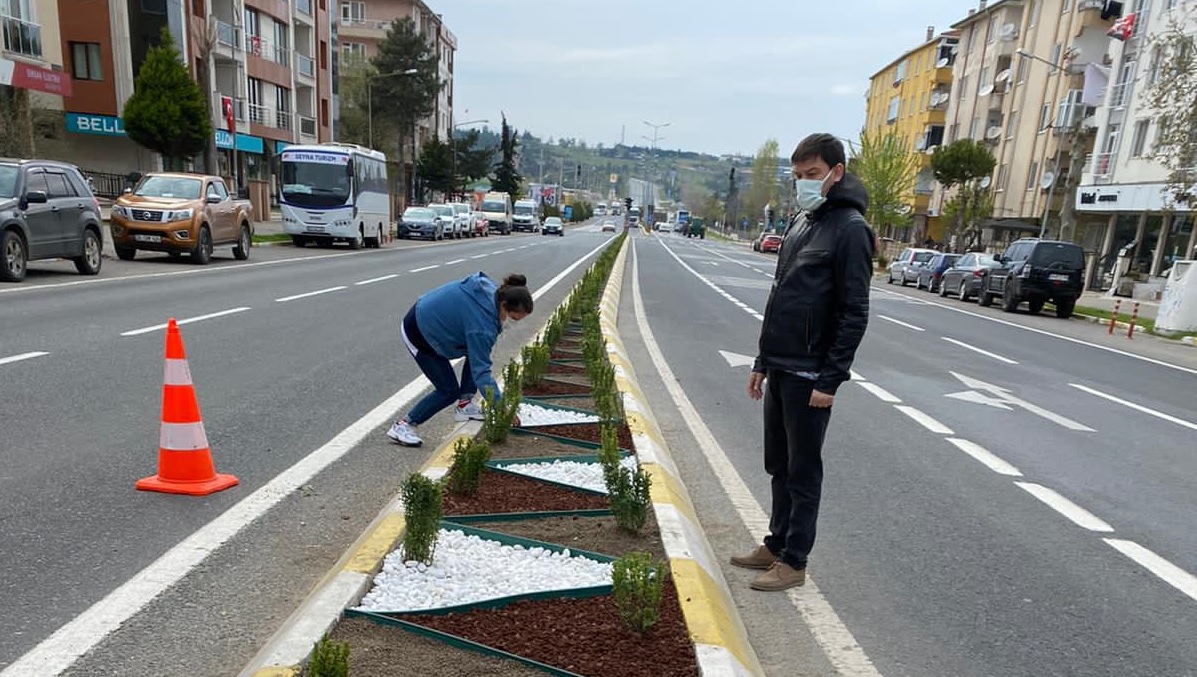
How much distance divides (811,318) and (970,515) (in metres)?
2.31

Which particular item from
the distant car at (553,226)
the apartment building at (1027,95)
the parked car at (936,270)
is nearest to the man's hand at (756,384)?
the parked car at (936,270)

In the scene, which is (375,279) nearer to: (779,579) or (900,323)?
(900,323)

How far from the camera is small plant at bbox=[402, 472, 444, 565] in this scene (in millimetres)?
3135

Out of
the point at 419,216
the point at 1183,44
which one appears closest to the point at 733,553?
the point at 1183,44

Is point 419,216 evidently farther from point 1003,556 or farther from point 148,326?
point 1003,556

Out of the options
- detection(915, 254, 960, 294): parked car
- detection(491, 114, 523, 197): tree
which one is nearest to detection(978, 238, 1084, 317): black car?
detection(915, 254, 960, 294): parked car

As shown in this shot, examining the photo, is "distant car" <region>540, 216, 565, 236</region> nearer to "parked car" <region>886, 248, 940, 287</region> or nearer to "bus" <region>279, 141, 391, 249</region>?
"parked car" <region>886, 248, 940, 287</region>

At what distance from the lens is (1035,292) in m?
21.0

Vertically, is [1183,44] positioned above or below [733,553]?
above

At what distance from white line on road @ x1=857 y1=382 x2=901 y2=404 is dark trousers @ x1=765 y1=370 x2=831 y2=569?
4.66m

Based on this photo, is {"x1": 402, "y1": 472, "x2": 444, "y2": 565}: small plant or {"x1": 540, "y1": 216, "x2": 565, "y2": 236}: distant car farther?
{"x1": 540, "y1": 216, "x2": 565, "y2": 236}: distant car

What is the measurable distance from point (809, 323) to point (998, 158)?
5043 centimetres

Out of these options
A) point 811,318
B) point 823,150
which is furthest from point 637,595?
point 823,150

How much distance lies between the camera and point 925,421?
724cm
